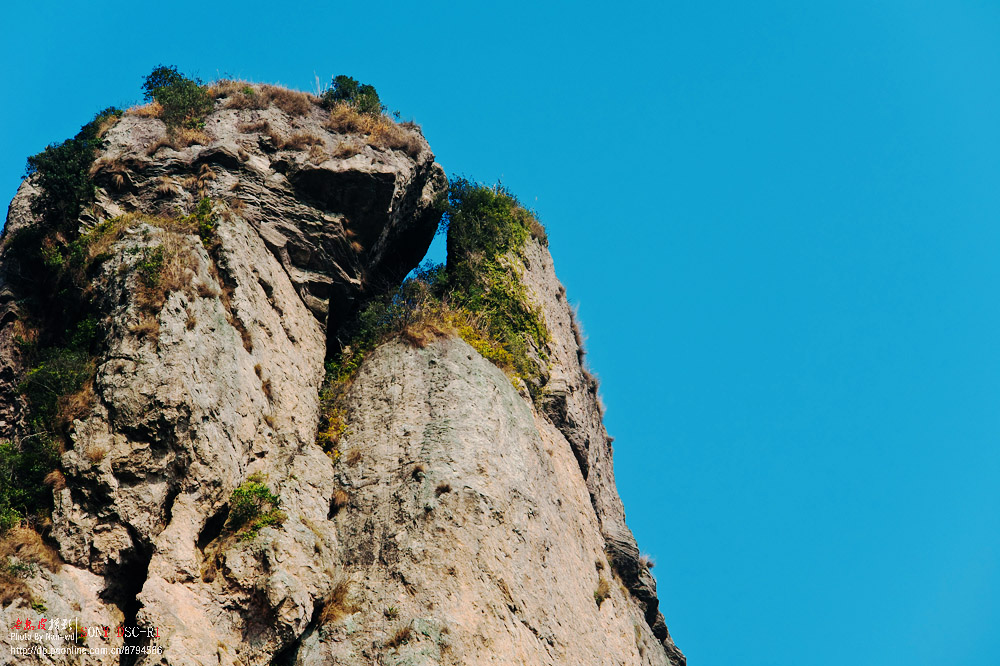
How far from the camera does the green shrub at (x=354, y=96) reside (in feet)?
80.3

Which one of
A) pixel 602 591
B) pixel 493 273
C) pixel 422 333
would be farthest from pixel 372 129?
pixel 602 591

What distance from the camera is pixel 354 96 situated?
24875mm

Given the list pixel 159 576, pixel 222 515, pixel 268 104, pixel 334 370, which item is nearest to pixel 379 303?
pixel 334 370

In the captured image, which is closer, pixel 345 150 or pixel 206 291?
pixel 206 291

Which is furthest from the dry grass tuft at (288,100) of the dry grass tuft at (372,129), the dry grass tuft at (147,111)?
the dry grass tuft at (147,111)

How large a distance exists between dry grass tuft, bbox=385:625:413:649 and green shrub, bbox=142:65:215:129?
41.3ft

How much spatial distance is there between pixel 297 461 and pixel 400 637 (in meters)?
3.98

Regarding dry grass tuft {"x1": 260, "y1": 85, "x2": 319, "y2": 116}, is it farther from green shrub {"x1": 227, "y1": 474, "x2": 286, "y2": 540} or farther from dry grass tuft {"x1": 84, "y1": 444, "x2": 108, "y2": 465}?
dry grass tuft {"x1": 84, "y1": 444, "x2": 108, "y2": 465}

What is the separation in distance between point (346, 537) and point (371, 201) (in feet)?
27.7

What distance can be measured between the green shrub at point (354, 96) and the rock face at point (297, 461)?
105 centimetres

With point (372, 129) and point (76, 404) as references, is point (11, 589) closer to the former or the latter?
point (76, 404)

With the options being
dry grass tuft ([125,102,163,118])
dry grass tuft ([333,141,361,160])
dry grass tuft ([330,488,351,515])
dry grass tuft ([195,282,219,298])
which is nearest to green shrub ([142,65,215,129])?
dry grass tuft ([125,102,163,118])

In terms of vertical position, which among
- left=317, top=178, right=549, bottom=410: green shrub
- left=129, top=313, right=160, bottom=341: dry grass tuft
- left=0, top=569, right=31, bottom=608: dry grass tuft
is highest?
left=317, top=178, right=549, bottom=410: green shrub

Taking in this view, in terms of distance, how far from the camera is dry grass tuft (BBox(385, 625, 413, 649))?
48.3ft
